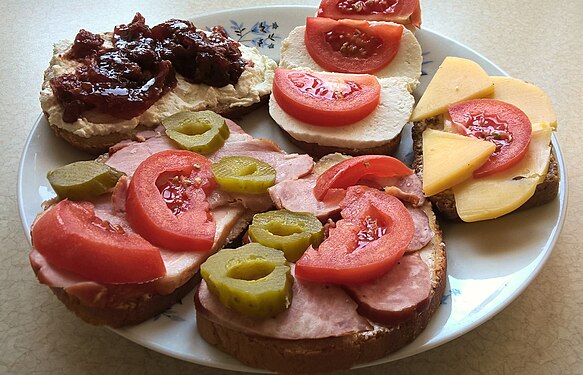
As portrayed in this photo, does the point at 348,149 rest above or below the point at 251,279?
below

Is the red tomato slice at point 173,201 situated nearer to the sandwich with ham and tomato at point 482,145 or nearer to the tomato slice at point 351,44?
the sandwich with ham and tomato at point 482,145

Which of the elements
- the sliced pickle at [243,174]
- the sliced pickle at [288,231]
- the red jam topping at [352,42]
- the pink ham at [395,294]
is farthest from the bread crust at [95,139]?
the pink ham at [395,294]

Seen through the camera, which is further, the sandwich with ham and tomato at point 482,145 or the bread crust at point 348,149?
the bread crust at point 348,149

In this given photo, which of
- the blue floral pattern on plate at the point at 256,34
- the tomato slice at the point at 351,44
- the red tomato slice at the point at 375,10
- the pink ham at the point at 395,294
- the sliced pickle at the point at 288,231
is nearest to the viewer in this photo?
the pink ham at the point at 395,294

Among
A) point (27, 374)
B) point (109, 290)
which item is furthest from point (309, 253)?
point (27, 374)

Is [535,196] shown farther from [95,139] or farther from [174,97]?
[95,139]

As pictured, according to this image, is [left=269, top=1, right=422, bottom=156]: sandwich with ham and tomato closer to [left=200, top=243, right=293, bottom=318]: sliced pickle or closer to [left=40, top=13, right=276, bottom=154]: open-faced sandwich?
[left=40, top=13, right=276, bottom=154]: open-faced sandwich

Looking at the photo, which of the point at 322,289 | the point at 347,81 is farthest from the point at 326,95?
the point at 322,289

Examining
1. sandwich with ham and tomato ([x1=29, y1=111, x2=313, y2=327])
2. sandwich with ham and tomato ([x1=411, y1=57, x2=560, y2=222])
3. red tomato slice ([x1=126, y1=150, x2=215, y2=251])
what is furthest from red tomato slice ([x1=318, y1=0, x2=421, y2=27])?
red tomato slice ([x1=126, y1=150, x2=215, y2=251])
